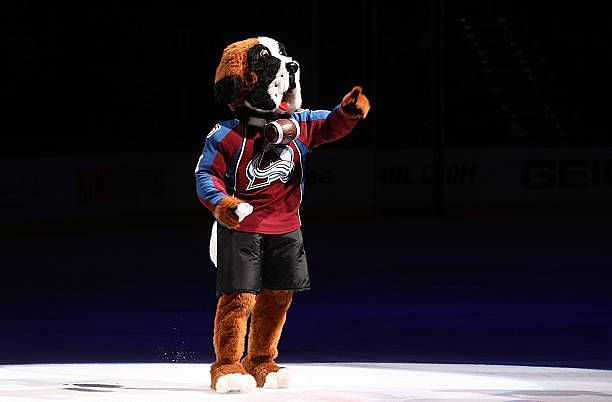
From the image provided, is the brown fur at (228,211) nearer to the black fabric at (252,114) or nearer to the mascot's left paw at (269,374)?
the black fabric at (252,114)

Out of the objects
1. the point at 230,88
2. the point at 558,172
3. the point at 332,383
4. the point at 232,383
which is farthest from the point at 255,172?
the point at 558,172

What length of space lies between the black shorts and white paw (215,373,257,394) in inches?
13.5

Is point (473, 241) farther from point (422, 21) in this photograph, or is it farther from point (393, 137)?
point (422, 21)

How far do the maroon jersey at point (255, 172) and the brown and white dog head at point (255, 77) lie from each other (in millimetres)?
105

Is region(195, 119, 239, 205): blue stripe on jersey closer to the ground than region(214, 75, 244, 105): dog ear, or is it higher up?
closer to the ground

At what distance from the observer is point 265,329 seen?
21.5 feet

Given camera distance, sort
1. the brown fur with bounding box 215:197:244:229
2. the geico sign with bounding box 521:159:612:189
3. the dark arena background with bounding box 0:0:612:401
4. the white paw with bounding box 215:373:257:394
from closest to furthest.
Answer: the brown fur with bounding box 215:197:244:229 < the white paw with bounding box 215:373:257:394 < the dark arena background with bounding box 0:0:612:401 < the geico sign with bounding box 521:159:612:189

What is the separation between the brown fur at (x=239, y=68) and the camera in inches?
249

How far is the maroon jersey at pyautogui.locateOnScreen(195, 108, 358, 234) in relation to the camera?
6277 mm

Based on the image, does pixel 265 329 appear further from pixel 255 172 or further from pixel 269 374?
pixel 255 172

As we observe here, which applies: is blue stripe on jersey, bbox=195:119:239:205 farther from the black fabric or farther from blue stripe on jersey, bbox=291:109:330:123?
blue stripe on jersey, bbox=291:109:330:123

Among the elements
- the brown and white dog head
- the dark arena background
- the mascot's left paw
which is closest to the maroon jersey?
the brown and white dog head

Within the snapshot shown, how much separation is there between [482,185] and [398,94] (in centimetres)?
361

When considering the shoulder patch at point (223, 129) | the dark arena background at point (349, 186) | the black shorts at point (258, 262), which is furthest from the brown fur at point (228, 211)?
the dark arena background at point (349, 186)
